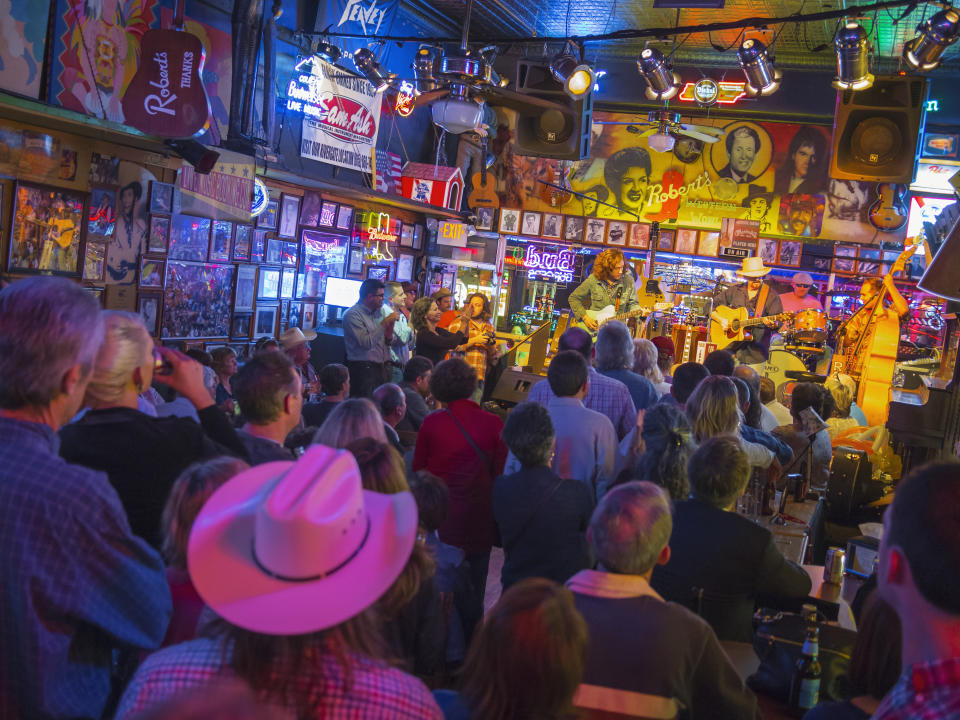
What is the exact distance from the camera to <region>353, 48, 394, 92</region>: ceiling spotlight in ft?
31.0

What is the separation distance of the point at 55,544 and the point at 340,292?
31.9ft

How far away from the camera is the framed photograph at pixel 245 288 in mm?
9102

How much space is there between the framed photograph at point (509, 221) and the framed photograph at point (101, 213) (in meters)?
8.88

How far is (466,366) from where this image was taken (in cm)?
372

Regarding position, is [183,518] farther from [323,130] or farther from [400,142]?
[400,142]

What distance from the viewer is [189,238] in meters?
8.18

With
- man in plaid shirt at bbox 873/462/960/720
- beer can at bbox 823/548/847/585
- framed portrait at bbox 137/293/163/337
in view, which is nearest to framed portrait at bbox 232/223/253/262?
framed portrait at bbox 137/293/163/337

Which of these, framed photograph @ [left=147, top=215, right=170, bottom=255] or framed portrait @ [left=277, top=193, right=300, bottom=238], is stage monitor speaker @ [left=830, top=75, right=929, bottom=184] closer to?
framed portrait @ [left=277, top=193, right=300, bottom=238]

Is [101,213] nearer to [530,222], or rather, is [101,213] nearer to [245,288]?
[245,288]

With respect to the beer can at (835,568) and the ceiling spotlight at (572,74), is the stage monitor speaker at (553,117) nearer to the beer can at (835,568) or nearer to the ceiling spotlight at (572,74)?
the ceiling spotlight at (572,74)

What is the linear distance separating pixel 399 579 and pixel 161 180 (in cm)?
684

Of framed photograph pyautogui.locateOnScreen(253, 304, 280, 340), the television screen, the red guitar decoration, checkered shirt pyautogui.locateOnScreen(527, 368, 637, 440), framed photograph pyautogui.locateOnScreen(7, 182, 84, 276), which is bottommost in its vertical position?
framed photograph pyautogui.locateOnScreen(253, 304, 280, 340)

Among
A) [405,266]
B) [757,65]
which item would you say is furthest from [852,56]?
[405,266]

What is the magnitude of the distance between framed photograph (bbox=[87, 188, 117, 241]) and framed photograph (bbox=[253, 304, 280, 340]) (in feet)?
8.37
